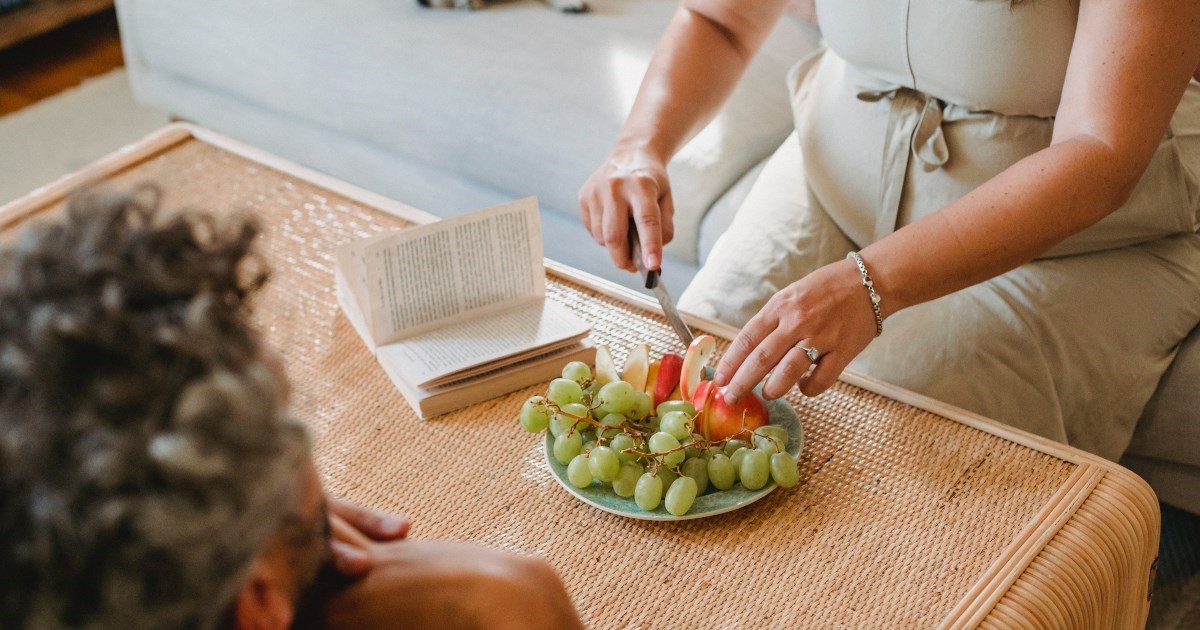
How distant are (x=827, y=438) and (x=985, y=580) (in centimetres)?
21

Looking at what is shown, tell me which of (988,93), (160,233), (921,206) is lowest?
(921,206)

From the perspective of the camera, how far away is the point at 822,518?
88 centimetres

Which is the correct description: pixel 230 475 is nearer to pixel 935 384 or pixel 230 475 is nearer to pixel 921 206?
pixel 935 384

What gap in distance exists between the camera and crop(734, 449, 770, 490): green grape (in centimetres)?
87

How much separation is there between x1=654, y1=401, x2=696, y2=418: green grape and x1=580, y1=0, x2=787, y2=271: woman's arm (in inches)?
8.1

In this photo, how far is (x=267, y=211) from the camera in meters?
1.36

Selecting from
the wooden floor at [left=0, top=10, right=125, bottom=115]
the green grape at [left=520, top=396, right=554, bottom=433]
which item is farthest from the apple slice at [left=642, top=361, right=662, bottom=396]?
the wooden floor at [left=0, top=10, right=125, bottom=115]

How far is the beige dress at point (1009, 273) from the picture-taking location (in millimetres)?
1097

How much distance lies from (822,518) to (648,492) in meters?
0.15

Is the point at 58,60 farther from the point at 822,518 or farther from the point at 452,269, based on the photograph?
the point at 822,518

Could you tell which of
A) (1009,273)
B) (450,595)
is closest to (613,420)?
(450,595)

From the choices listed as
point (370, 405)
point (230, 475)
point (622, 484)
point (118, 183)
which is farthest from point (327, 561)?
point (118, 183)

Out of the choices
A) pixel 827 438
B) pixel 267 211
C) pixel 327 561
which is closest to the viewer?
pixel 327 561

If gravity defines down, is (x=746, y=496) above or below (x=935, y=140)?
below
